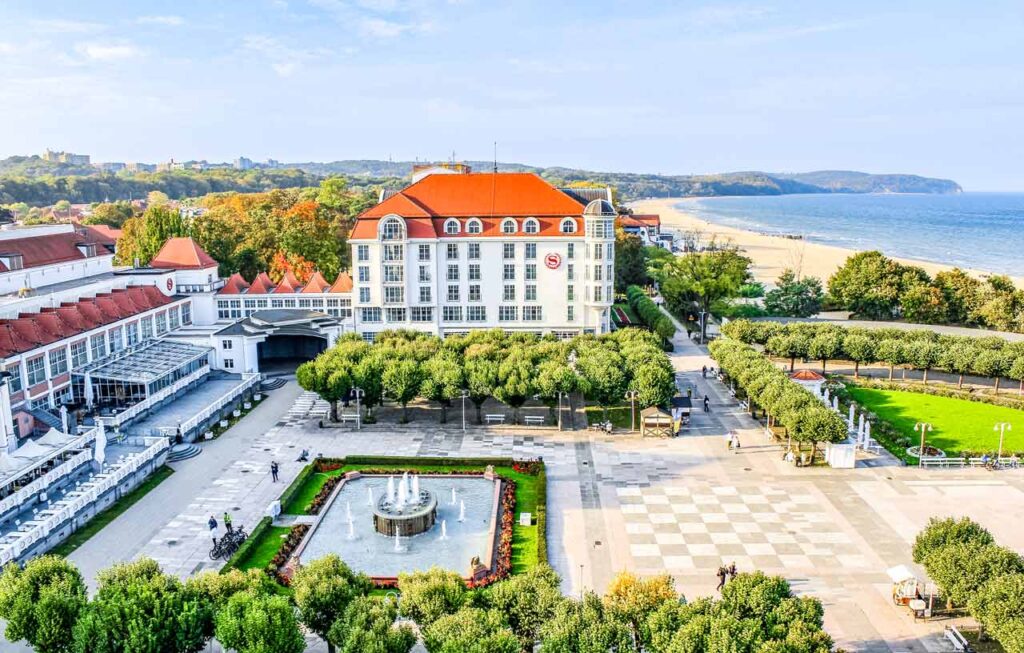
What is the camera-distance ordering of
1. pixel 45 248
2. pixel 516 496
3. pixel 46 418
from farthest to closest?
1. pixel 45 248
2. pixel 46 418
3. pixel 516 496

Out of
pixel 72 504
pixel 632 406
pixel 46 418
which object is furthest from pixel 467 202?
pixel 72 504

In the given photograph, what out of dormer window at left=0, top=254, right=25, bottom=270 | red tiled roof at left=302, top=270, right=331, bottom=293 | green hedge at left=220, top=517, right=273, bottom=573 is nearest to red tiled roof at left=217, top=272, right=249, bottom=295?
red tiled roof at left=302, top=270, right=331, bottom=293

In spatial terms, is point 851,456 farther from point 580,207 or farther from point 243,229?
point 243,229

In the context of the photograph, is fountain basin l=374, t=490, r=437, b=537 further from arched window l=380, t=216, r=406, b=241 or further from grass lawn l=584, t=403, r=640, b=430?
arched window l=380, t=216, r=406, b=241

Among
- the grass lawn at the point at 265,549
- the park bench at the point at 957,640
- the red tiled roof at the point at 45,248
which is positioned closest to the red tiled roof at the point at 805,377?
the park bench at the point at 957,640

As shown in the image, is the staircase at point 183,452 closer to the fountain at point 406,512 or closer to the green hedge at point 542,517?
the fountain at point 406,512

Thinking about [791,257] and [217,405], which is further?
[791,257]

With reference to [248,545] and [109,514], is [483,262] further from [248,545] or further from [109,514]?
[248,545]
